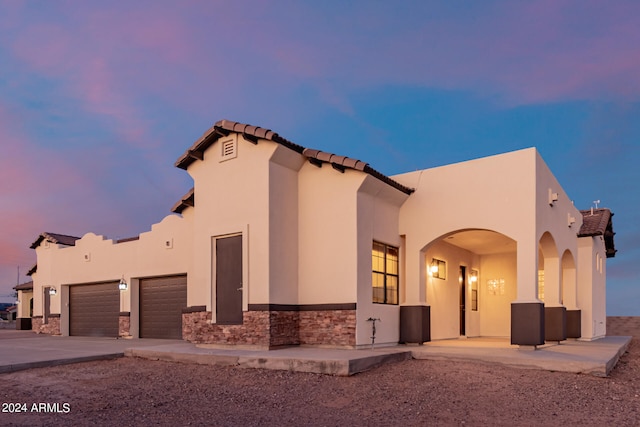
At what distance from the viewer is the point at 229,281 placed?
40.9 ft

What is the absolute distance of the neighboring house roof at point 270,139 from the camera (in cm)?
1150

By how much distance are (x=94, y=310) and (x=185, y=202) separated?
7.81 m

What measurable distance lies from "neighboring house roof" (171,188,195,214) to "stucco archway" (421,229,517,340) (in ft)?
23.5

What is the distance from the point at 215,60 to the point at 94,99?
4073mm

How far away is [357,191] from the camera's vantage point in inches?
455

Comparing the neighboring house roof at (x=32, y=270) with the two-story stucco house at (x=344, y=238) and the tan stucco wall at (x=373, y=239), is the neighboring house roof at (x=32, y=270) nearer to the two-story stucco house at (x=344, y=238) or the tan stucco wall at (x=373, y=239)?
the two-story stucco house at (x=344, y=238)

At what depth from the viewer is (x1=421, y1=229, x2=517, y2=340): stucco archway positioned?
14805mm

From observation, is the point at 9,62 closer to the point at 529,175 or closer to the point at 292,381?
the point at 292,381

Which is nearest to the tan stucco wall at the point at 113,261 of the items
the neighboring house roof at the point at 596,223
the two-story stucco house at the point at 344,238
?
the two-story stucco house at the point at 344,238

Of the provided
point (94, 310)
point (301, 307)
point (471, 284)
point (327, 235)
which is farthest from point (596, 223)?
point (94, 310)

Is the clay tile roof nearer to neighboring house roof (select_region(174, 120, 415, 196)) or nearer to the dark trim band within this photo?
neighboring house roof (select_region(174, 120, 415, 196))

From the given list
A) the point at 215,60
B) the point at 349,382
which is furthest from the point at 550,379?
the point at 215,60

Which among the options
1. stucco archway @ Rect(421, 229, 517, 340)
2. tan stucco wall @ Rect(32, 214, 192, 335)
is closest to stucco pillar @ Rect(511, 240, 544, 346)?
stucco archway @ Rect(421, 229, 517, 340)

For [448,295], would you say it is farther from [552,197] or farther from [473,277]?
[552,197]
